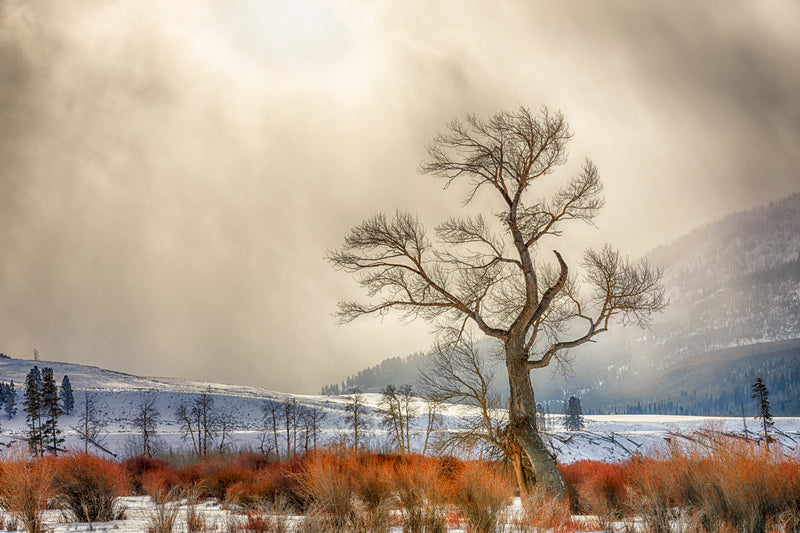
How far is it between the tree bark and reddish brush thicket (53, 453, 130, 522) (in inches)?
408

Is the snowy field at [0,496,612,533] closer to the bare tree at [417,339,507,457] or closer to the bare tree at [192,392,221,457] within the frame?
the bare tree at [417,339,507,457]

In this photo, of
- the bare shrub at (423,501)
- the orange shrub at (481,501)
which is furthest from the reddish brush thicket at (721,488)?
the bare shrub at (423,501)

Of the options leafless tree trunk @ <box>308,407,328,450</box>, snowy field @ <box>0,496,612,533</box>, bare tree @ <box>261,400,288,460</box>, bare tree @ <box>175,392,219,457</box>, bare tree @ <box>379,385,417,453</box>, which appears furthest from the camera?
leafless tree trunk @ <box>308,407,328,450</box>

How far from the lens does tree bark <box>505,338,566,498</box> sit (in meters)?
14.7

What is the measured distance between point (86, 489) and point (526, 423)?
36.8 ft

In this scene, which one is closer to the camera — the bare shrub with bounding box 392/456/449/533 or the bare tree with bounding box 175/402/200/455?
the bare shrub with bounding box 392/456/449/533

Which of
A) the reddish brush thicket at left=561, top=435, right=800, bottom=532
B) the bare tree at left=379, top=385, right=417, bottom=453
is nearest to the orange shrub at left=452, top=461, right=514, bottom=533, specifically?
the reddish brush thicket at left=561, top=435, right=800, bottom=532

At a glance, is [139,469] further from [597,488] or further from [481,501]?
[481,501]

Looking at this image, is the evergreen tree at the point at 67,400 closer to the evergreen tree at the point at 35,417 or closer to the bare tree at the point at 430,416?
the evergreen tree at the point at 35,417

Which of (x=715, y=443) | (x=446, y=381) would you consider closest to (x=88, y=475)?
(x=446, y=381)

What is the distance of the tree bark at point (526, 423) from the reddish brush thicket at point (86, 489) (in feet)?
34.0

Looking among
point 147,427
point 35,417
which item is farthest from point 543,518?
point 147,427

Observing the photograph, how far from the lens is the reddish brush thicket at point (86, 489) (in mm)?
13578

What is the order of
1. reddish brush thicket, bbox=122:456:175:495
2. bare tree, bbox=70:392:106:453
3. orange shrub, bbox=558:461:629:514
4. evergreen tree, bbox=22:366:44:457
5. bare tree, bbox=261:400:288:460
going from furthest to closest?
bare tree, bbox=70:392:106:453 → bare tree, bbox=261:400:288:460 → evergreen tree, bbox=22:366:44:457 → reddish brush thicket, bbox=122:456:175:495 → orange shrub, bbox=558:461:629:514
